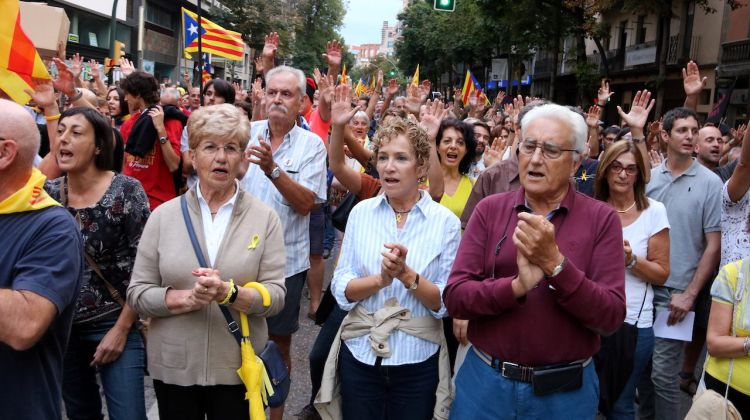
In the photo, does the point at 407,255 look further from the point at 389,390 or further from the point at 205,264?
the point at 205,264

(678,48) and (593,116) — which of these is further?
(678,48)

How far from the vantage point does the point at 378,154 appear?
10.9 ft

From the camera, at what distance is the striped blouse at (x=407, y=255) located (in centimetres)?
305

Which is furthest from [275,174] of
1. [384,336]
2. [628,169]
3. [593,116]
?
[593,116]

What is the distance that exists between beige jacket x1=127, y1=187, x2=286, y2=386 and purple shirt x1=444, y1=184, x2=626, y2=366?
0.91 meters

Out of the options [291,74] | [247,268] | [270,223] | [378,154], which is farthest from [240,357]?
[291,74]

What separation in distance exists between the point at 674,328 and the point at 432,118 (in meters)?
2.12

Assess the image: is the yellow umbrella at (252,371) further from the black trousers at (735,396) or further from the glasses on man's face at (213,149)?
the black trousers at (735,396)

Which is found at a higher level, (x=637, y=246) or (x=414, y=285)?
(x=637, y=246)

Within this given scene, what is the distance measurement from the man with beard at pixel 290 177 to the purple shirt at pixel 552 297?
5.29ft

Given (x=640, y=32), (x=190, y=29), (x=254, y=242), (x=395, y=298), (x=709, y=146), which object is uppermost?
(x=640, y=32)

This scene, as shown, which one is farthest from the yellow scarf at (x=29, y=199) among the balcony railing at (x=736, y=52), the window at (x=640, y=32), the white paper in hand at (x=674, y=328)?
the window at (x=640, y=32)

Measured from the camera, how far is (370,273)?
10.3 ft

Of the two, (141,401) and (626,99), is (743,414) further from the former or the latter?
(626,99)
